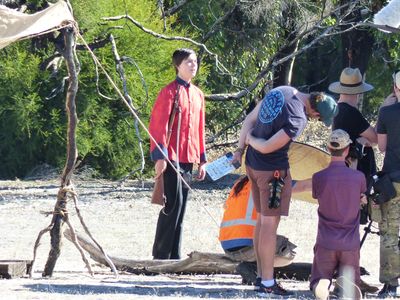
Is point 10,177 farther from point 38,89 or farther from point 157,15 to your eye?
point 157,15

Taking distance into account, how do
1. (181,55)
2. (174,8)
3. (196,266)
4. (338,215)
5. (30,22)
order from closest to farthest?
1. (338,215)
2. (30,22)
3. (196,266)
4. (181,55)
5. (174,8)

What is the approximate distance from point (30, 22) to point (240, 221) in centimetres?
223

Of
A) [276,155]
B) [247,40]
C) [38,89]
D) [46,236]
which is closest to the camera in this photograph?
[276,155]

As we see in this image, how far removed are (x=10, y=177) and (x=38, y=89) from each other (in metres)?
1.75

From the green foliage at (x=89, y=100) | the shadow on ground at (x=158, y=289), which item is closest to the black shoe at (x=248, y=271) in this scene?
the shadow on ground at (x=158, y=289)

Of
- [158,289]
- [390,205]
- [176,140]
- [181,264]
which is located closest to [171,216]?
[181,264]

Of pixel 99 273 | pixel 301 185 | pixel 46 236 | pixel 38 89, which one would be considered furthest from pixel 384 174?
pixel 38 89

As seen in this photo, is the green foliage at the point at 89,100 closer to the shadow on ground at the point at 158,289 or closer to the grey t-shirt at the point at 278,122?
the shadow on ground at the point at 158,289

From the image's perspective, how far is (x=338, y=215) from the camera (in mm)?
7262

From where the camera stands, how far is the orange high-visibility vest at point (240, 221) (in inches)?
318

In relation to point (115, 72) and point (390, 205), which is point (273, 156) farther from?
point (115, 72)

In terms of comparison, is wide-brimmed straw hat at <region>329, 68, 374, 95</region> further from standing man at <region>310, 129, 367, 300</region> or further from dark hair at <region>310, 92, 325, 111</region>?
standing man at <region>310, 129, 367, 300</region>

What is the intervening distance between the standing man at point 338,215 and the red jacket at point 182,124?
6.08 feet

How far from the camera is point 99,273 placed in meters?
8.87
